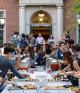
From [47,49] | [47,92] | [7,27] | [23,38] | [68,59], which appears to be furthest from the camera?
[7,27]

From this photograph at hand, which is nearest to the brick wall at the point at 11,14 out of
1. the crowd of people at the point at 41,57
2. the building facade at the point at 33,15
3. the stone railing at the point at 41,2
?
the building facade at the point at 33,15

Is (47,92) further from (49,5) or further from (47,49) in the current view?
(49,5)

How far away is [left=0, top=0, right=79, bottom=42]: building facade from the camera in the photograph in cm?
3378

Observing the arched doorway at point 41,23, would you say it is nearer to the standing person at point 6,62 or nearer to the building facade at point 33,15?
the building facade at point 33,15

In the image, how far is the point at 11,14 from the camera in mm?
34219

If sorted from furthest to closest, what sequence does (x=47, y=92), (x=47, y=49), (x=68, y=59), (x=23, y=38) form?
(x=23, y=38) < (x=47, y=49) < (x=68, y=59) < (x=47, y=92)

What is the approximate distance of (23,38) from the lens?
2948cm

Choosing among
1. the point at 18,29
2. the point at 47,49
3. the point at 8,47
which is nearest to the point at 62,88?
the point at 8,47

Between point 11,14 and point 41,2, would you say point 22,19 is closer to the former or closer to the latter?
point 11,14

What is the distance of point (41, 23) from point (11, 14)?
228 centimetres

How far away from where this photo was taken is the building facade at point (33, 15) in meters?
33.8

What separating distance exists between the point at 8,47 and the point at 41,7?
2536 cm

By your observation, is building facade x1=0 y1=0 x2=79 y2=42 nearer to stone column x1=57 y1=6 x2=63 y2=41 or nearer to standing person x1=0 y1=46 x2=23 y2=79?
stone column x1=57 y1=6 x2=63 y2=41

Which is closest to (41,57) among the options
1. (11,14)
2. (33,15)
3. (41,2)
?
(41,2)
